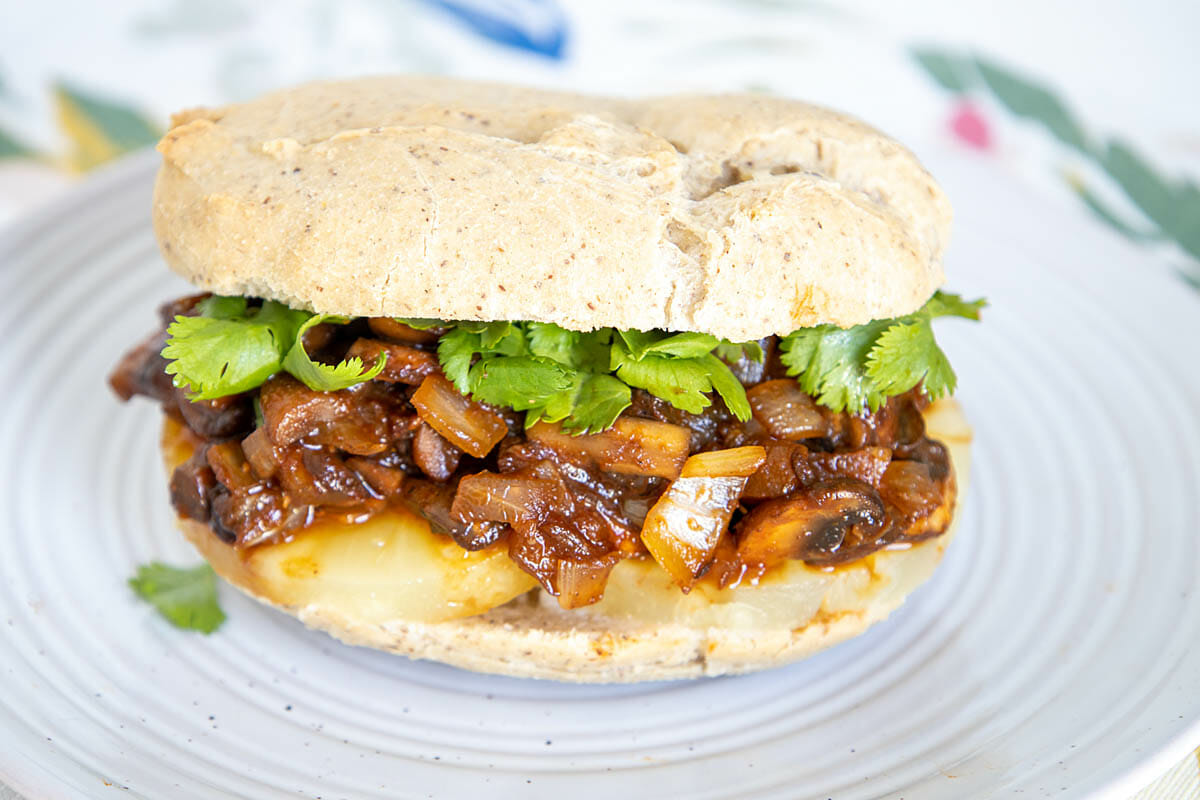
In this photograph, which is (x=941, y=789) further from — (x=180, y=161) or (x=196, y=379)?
(x=180, y=161)

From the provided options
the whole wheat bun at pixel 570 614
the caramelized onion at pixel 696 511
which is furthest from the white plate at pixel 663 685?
the caramelized onion at pixel 696 511

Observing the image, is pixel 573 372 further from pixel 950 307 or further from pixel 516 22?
pixel 516 22

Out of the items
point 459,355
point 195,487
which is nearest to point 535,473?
point 459,355

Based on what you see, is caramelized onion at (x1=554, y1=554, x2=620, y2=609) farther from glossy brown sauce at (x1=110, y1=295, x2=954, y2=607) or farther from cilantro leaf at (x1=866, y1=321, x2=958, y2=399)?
cilantro leaf at (x1=866, y1=321, x2=958, y2=399)

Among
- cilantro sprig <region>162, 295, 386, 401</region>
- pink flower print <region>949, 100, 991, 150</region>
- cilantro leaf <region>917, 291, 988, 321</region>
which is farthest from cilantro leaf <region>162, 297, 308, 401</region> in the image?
pink flower print <region>949, 100, 991, 150</region>

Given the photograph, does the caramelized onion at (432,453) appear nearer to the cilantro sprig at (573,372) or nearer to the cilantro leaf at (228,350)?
the cilantro sprig at (573,372)
